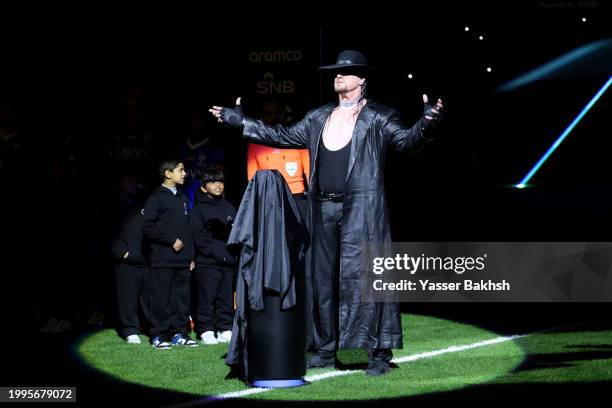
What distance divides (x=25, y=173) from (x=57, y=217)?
0.52 meters

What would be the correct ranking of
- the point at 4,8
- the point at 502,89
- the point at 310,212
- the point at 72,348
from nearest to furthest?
the point at 310,212 < the point at 72,348 < the point at 4,8 < the point at 502,89

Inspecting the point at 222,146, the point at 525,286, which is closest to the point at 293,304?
the point at 222,146

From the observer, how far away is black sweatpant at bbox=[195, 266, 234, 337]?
10.8 m

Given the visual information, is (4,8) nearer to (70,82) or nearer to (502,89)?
(70,82)

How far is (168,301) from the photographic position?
1052cm

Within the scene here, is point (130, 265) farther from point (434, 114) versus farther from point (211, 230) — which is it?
point (434, 114)

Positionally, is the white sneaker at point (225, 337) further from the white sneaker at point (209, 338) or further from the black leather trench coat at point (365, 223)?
the black leather trench coat at point (365, 223)

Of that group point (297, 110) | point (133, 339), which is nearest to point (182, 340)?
point (133, 339)

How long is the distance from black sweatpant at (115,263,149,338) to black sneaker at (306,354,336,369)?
2.34 m

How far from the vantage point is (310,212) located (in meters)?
8.98

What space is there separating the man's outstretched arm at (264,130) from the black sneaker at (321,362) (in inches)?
65.7

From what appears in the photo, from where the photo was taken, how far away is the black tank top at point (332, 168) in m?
8.83

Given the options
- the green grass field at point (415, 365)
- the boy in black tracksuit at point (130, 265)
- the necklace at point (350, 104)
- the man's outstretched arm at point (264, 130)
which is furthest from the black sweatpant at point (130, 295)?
the necklace at point (350, 104)

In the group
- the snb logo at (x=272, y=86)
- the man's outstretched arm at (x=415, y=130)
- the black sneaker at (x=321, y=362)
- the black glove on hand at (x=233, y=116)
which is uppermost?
the snb logo at (x=272, y=86)
